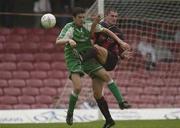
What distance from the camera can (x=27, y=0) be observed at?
20719mm

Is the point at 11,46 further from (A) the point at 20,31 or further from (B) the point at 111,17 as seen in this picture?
(B) the point at 111,17

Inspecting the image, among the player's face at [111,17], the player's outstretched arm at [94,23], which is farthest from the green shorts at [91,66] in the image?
the player's face at [111,17]

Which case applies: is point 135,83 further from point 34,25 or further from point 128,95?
point 34,25

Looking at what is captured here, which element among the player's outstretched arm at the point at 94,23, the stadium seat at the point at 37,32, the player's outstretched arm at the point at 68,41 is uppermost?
the player's outstretched arm at the point at 94,23

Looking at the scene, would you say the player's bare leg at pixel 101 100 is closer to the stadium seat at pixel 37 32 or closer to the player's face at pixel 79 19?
the player's face at pixel 79 19

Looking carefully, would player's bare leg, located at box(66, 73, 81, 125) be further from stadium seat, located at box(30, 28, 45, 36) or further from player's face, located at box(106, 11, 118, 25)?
stadium seat, located at box(30, 28, 45, 36)

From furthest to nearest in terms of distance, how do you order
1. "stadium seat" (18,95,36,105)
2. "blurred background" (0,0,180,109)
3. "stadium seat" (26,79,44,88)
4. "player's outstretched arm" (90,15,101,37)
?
"stadium seat" (26,79,44,88) < "blurred background" (0,0,180,109) < "stadium seat" (18,95,36,105) < "player's outstretched arm" (90,15,101,37)

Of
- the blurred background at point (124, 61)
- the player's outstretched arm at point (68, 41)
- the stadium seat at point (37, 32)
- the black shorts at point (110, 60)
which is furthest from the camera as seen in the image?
the stadium seat at point (37, 32)

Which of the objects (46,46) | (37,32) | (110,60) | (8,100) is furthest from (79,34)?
(37,32)

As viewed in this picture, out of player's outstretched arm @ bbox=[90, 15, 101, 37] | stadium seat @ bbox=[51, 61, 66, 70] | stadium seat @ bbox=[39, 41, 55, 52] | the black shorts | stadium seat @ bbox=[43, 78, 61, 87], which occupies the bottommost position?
stadium seat @ bbox=[43, 78, 61, 87]

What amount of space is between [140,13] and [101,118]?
15.5ft

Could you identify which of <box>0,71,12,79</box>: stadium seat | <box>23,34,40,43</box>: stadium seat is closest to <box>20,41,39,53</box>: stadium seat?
<box>23,34,40,43</box>: stadium seat

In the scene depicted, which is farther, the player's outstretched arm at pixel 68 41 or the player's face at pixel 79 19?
the player's face at pixel 79 19

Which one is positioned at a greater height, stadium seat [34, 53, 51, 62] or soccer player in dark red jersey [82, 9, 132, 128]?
soccer player in dark red jersey [82, 9, 132, 128]
